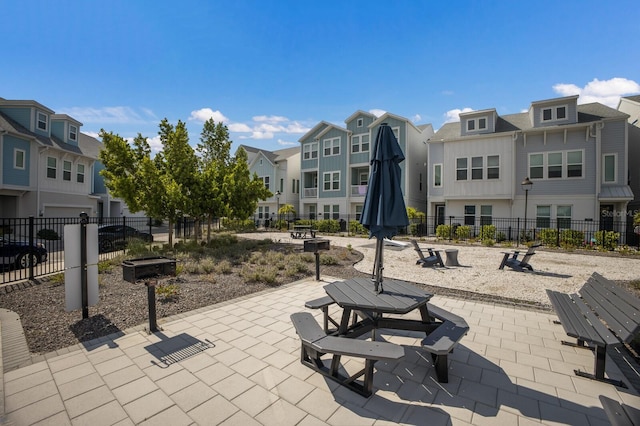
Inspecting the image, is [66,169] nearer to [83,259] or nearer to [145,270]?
[83,259]

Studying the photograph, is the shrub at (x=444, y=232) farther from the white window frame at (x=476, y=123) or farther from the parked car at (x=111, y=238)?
the parked car at (x=111, y=238)

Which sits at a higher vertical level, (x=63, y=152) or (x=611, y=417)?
(x=63, y=152)

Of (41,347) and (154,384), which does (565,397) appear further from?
(41,347)

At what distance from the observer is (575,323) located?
3.58 m

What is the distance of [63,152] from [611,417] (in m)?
29.2

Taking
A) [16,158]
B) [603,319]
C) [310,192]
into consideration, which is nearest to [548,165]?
[603,319]

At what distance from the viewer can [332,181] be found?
2859cm

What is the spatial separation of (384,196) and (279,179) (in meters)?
30.8

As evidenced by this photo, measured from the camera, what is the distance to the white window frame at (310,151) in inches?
1198

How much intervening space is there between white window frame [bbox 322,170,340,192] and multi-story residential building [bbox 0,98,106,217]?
2001 centimetres

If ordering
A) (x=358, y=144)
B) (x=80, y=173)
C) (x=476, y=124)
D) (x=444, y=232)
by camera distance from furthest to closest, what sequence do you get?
(x=358, y=144) < (x=80, y=173) < (x=476, y=124) < (x=444, y=232)

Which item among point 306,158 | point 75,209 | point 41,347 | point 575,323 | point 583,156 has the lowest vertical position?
point 41,347

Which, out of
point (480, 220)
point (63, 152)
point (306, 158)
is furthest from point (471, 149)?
point (63, 152)

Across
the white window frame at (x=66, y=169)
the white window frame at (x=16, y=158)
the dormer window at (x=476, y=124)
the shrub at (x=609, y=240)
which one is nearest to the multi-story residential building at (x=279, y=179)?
the white window frame at (x=66, y=169)
